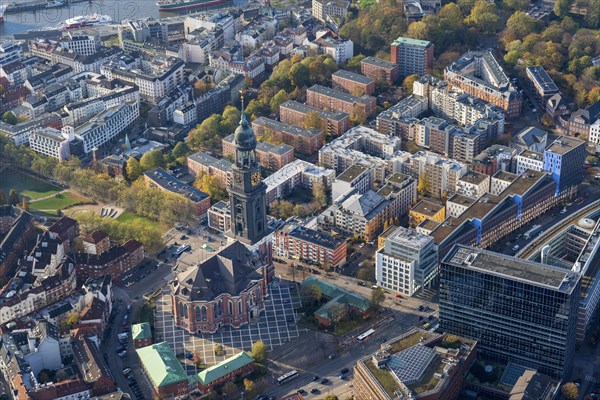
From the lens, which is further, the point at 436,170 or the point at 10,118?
the point at 10,118

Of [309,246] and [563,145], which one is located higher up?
[563,145]

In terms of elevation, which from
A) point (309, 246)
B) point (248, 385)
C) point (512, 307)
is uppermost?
point (512, 307)

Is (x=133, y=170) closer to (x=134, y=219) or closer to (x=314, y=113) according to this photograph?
(x=134, y=219)

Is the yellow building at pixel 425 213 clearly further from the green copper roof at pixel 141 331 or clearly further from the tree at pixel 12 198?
the tree at pixel 12 198

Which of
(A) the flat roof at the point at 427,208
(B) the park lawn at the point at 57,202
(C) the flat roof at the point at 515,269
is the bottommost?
(B) the park lawn at the point at 57,202

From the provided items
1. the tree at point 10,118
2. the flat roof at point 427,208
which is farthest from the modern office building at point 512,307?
the tree at point 10,118

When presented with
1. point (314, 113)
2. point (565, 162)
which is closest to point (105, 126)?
point (314, 113)

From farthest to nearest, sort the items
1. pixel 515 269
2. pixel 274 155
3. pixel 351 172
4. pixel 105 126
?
pixel 105 126, pixel 274 155, pixel 351 172, pixel 515 269
